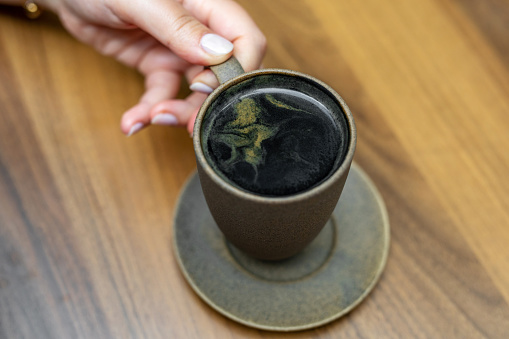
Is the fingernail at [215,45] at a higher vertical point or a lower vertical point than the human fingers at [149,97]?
higher

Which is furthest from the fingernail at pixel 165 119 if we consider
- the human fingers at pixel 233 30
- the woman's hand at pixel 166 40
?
the human fingers at pixel 233 30

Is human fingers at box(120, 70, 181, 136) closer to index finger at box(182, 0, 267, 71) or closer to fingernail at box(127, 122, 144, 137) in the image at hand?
fingernail at box(127, 122, 144, 137)

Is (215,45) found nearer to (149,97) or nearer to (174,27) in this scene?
(174,27)

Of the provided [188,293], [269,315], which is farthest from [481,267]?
[188,293]

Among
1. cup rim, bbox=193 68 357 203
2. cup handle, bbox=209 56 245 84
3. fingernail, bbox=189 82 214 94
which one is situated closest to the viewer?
cup rim, bbox=193 68 357 203

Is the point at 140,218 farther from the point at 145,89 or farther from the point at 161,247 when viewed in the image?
the point at 145,89

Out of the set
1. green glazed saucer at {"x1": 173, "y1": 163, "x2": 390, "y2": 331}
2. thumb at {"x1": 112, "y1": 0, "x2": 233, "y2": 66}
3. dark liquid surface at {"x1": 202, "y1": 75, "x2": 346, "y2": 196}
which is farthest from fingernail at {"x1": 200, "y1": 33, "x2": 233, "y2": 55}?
green glazed saucer at {"x1": 173, "y1": 163, "x2": 390, "y2": 331}

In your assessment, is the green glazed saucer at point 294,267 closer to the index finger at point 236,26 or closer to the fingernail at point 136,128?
the fingernail at point 136,128
